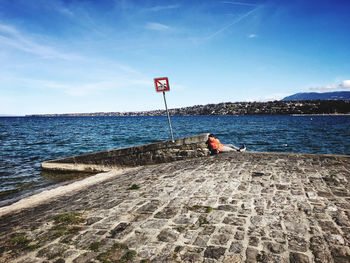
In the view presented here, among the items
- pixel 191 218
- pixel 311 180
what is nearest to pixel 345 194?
pixel 311 180

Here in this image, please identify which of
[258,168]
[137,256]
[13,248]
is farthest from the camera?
[258,168]

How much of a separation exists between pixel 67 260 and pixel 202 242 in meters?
2.03

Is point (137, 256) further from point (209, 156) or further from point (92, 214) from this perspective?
point (209, 156)

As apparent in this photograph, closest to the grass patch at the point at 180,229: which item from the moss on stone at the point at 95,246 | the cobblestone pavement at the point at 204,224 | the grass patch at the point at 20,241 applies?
the cobblestone pavement at the point at 204,224

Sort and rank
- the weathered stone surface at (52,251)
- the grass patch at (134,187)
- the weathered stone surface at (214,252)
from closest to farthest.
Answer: the weathered stone surface at (214,252), the weathered stone surface at (52,251), the grass patch at (134,187)

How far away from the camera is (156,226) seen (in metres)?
3.61

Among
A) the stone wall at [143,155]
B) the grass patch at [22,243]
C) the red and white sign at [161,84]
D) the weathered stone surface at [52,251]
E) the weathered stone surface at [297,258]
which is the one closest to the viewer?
the weathered stone surface at [297,258]

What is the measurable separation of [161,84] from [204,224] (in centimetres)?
644

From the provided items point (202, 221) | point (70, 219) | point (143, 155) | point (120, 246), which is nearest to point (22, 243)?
point (70, 219)

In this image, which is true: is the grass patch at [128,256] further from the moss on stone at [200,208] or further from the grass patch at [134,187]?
the grass patch at [134,187]

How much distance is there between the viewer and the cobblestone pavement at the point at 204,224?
2826 millimetres

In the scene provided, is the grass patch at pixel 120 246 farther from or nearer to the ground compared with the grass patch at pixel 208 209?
farther from the ground

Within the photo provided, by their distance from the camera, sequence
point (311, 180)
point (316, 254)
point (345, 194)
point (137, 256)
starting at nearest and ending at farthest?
point (316, 254) < point (137, 256) < point (345, 194) < point (311, 180)

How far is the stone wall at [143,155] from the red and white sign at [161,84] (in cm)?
259
